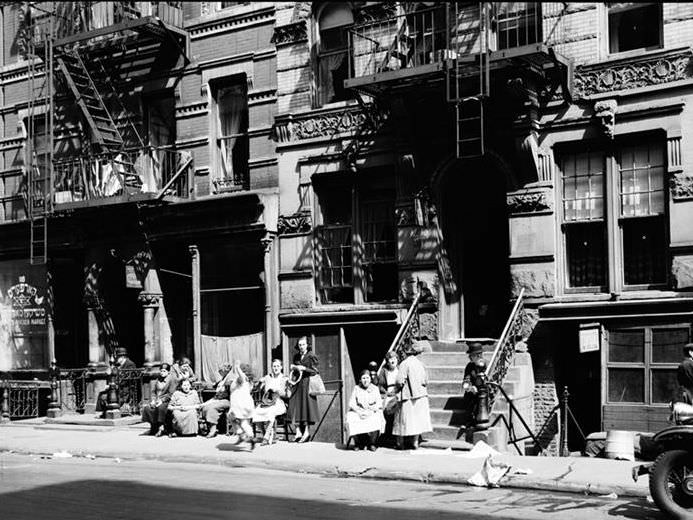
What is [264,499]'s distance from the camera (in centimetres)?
1123

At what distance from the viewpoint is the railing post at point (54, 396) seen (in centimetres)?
2231

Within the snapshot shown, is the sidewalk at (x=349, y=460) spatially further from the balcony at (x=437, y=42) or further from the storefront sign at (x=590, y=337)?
the balcony at (x=437, y=42)

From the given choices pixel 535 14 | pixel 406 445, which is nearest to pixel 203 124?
pixel 535 14

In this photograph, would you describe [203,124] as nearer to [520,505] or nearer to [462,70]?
[462,70]

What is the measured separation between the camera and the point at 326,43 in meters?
19.8

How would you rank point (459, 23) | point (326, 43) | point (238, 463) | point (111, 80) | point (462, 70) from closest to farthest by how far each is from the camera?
point (238, 463) → point (462, 70) → point (459, 23) → point (326, 43) → point (111, 80)

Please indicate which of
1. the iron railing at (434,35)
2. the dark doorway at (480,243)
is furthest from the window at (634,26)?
the dark doorway at (480,243)

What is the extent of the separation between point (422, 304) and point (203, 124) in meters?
7.17

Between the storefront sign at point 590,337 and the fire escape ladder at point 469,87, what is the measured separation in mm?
3518

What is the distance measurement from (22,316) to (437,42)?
1369 cm

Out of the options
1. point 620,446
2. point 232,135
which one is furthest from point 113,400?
point 620,446

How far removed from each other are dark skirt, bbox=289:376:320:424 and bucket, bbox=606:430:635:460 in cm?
534

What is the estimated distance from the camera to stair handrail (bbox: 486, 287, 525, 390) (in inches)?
593

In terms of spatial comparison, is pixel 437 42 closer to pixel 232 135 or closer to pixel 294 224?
pixel 294 224
